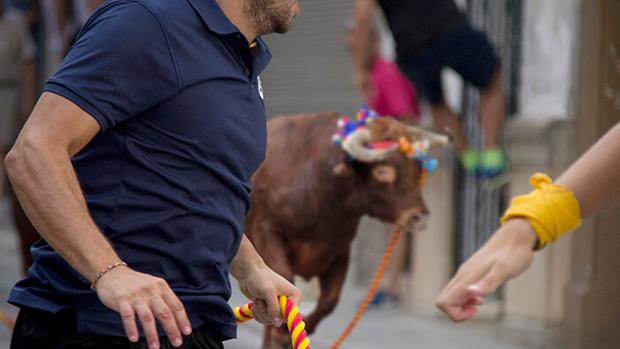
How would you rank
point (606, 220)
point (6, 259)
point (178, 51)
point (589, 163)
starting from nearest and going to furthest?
1. point (589, 163)
2. point (178, 51)
3. point (606, 220)
4. point (6, 259)

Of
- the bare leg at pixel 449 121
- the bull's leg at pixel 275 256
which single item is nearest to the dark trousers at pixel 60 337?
the bull's leg at pixel 275 256

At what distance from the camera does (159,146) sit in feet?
8.61

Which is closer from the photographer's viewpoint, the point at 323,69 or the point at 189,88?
the point at 189,88

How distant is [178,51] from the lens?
258 centimetres

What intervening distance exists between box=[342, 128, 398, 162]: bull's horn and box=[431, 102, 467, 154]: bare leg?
3.00 meters

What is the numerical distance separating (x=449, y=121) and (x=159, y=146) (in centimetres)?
589

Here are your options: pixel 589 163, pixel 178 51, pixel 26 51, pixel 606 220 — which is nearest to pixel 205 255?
pixel 178 51

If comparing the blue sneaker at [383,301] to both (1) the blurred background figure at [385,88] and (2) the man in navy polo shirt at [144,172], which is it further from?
(2) the man in navy polo shirt at [144,172]

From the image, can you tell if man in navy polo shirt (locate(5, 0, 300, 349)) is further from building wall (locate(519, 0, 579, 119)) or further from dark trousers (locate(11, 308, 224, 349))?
building wall (locate(519, 0, 579, 119))

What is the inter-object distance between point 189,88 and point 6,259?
31.0 ft

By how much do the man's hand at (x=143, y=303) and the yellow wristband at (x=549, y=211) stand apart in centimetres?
76

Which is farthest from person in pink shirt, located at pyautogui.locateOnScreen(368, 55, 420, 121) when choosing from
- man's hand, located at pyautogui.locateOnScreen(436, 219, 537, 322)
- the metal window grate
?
man's hand, located at pyautogui.locateOnScreen(436, 219, 537, 322)

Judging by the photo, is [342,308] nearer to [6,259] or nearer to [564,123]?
[564,123]

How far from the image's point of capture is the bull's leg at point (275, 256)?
516cm
